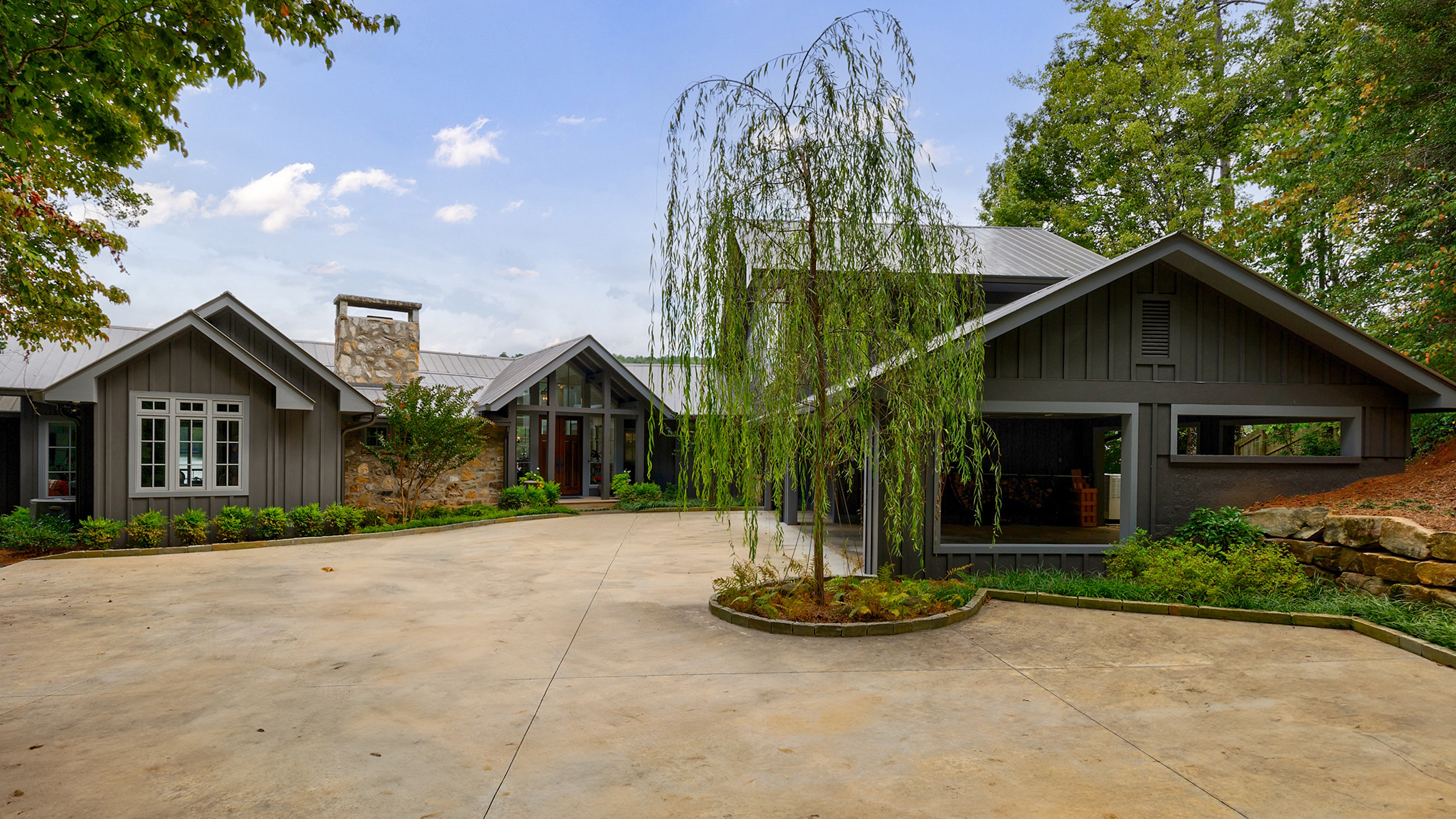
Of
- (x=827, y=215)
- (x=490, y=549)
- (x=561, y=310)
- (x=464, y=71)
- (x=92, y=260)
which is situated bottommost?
(x=490, y=549)

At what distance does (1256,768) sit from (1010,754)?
107 cm

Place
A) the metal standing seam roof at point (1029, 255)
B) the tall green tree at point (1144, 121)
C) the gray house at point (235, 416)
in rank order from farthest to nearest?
the tall green tree at point (1144, 121)
the metal standing seam roof at point (1029, 255)
the gray house at point (235, 416)

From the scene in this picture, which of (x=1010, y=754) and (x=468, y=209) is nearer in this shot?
Answer: (x=1010, y=754)

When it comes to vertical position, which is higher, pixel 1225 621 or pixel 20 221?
pixel 20 221

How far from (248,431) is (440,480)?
13.4 feet

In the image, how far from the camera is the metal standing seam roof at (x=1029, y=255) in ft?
39.0

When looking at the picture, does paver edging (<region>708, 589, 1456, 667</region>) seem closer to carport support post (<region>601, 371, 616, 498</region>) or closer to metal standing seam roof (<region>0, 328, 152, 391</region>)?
carport support post (<region>601, 371, 616, 498</region>)

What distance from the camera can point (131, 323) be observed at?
16.5m

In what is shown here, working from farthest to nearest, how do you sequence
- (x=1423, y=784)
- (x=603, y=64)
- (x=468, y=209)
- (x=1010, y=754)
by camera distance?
(x=468, y=209), (x=603, y=64), (x=1010, y=754), (x=1423, y=784)

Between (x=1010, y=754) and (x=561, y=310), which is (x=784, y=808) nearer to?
(x=1010, y=754)

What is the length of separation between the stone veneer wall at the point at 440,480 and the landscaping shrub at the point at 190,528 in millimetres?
2934

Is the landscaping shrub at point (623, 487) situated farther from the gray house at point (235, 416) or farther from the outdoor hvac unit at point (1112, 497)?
the outdoor hvac unit at point (1112, 497)

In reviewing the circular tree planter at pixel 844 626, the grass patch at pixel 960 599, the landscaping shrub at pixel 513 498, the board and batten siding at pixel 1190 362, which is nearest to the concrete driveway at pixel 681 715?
the circular tree planter at pixel 844 626

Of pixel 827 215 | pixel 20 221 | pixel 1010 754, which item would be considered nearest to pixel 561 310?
pixel 20 221
